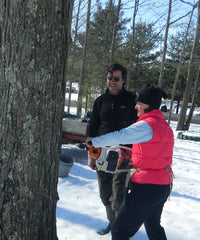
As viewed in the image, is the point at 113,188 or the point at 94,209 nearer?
the point at 113,188

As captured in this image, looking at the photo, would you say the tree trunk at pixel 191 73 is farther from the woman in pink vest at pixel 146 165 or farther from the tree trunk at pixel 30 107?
the tree trunk at pixel 30 107

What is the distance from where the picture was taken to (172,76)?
29.9m

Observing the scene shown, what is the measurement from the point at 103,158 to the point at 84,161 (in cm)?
391

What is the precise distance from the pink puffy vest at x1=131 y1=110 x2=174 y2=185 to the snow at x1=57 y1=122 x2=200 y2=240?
1235mm

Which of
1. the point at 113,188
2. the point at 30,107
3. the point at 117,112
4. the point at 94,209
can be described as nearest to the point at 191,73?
the point at 94,209

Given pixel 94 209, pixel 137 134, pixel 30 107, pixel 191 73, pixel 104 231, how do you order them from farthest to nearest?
pixel 191 73
pixel 94 209
pixel 104 231
pixel 137 134
pixel 30 107

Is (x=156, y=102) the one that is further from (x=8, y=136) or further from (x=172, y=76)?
(x=172, y=76)

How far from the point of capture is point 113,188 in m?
2.69

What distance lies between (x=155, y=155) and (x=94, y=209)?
79.1 inches

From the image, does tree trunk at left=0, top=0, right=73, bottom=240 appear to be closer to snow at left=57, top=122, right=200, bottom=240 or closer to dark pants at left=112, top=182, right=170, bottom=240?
dark pants at left=112, top=182, right=170, bottom=240

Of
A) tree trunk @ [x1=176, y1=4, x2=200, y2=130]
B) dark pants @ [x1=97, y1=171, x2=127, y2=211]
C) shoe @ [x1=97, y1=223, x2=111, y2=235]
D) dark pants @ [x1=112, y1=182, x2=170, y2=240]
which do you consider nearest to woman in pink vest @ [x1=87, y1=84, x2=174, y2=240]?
dark pants @ [x1=112, y1=182, x2=170, y2=240]

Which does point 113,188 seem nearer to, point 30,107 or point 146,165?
point 146,165

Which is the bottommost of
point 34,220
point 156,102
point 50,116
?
point 34,220

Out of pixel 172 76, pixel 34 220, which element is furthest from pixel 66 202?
pixel 172 76
